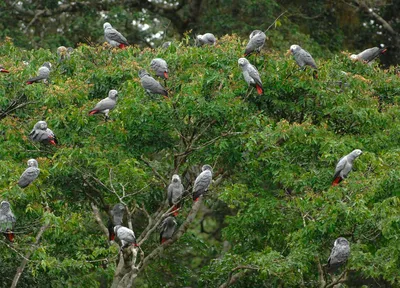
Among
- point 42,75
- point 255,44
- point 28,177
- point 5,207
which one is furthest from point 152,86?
point 5,207

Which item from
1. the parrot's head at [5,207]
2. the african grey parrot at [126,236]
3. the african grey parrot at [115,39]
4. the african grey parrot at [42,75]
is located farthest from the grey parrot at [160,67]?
the parrot's head at [5,207]

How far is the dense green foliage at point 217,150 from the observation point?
12.0 meters

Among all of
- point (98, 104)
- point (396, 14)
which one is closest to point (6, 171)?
point (98, 104)

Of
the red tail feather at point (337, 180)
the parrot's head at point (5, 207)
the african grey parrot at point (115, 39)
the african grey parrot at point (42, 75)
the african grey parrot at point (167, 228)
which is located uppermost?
the parrot's head at point (5, 207)

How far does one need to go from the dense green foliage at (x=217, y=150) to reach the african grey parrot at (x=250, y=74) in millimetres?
185

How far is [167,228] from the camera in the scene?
1345 cm

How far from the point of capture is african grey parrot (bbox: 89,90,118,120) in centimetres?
1325

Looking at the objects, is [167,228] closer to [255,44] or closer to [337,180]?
[337,180]

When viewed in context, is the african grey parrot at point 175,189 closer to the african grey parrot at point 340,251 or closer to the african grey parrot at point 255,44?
the african grey parrot at point 255,44

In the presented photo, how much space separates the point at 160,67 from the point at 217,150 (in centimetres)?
145

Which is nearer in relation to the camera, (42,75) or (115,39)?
(42,75)

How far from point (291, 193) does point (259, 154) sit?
0.91m

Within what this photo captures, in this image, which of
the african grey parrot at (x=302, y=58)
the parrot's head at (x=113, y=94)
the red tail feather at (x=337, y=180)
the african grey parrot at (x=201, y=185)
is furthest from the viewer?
the african grey parrot at (x=302, y=58)

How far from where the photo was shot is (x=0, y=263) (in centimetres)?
1355
